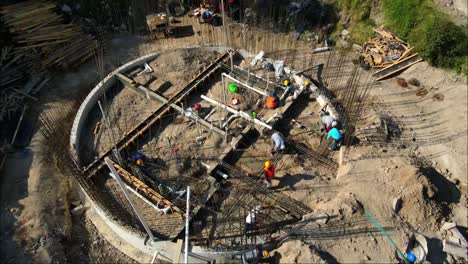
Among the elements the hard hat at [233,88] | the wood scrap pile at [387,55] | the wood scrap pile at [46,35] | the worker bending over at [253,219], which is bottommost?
the worker bending over at [253,219]

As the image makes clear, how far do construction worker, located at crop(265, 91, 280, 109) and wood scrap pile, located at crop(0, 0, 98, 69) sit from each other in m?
9.81

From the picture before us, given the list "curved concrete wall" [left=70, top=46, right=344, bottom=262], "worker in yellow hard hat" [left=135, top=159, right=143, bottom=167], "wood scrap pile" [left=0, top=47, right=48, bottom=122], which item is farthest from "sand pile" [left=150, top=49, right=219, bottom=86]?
"wood scrap pile" [left=0, top=47, right=48, bottom=122]

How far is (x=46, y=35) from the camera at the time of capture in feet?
63.9

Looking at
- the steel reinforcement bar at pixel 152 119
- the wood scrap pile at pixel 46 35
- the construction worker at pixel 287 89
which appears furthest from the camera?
the wood scrap pile at pixel 46 35

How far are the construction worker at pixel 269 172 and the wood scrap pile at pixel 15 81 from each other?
1177 cm

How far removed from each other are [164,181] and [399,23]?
1404 cm

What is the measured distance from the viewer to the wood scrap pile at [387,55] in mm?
18422

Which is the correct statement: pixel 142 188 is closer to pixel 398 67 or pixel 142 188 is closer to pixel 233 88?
pixel 233 88

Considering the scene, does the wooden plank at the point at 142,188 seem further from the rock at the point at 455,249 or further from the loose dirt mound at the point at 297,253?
A: the rock at the point at 455,249

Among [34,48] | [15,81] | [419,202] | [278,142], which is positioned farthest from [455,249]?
[34,48]

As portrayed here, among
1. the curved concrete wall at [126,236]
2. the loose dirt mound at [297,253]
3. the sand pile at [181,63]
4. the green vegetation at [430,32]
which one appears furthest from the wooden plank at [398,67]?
the loose dirt mound at [297,253]

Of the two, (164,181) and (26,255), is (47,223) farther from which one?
(164,181)

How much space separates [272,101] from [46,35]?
12235 mm

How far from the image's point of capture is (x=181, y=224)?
13.5 metres
